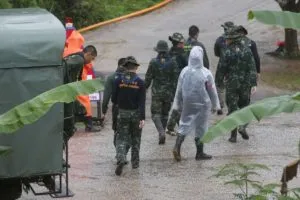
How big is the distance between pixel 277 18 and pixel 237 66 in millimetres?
8820

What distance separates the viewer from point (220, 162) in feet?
47.6

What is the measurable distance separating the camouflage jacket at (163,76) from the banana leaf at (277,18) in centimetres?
867

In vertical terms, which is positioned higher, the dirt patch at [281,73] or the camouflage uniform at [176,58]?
the camouflage uniform at [176,58]

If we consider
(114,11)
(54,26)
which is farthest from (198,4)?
(54,26)

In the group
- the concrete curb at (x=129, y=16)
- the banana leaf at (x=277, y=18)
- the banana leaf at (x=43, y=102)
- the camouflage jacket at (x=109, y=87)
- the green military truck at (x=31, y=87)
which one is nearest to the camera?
the banana leaf at (x=277, y=18)

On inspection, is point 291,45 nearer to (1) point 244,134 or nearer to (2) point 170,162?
(1) point 244,134

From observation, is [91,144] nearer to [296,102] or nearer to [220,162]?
[220,162]

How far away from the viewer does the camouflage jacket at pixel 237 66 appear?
51.1 ft

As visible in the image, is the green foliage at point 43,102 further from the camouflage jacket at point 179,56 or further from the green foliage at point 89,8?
the green foliage at point 89,8

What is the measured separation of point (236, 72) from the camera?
1571 cm

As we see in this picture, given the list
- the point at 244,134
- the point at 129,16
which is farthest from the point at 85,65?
the point at 129,16

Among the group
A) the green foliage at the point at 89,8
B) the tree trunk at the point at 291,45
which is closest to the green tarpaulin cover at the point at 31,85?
the green foliage at the point at 89,8

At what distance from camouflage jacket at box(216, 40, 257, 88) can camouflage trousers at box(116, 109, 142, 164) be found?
2522 mm

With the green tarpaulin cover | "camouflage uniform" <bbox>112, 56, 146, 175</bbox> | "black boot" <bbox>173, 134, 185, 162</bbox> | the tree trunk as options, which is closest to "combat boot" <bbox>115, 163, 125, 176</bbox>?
"camouflage uniform" <bbox>112, 56, 146, 175</bbox>
